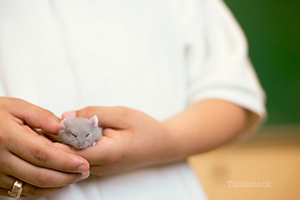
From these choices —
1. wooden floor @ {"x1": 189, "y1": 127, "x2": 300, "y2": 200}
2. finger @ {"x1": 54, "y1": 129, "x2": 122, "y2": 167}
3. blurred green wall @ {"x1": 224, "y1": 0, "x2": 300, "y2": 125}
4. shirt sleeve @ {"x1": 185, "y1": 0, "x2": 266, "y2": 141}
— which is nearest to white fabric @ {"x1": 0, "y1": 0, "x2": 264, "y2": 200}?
shirt sleeve @ {"x1": 185, "y1": 0, "x2": 266, "y2": 141}

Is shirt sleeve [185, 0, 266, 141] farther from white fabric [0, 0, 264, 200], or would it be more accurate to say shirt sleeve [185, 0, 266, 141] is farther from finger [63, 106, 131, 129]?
finger [63, 106, 131, 129]

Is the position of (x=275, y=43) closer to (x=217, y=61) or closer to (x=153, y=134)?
(x=217, y=61)

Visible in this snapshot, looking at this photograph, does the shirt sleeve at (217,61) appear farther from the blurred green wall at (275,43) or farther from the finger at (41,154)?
the blurred green wall at (275,43)

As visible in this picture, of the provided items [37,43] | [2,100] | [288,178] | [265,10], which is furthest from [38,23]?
[265,10]

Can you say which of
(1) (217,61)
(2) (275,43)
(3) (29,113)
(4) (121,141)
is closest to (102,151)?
(4) (121,141)

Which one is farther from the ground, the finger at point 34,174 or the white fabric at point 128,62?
the white fabric at point 128,62

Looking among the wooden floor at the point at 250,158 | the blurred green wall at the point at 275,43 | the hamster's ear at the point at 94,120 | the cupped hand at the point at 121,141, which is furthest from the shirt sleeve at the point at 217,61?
the blurred green wall at the point at 275,43
